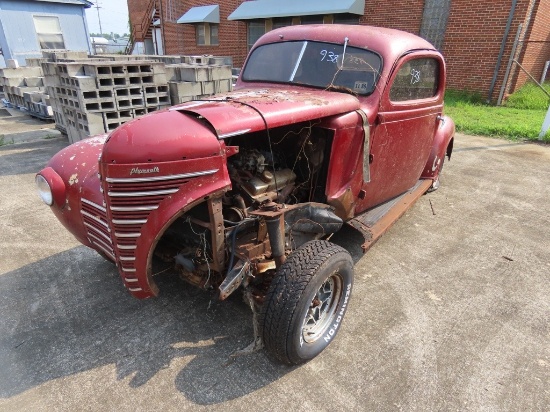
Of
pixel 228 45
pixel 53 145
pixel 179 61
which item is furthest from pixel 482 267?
pixel 228 45

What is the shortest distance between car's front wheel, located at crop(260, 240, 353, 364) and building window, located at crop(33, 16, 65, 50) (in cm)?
1852

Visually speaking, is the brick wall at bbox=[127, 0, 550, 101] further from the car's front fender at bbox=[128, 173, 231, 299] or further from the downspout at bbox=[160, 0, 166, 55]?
the downspout at bbox=[160, 0, 166, 55]

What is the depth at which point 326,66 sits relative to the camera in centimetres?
340

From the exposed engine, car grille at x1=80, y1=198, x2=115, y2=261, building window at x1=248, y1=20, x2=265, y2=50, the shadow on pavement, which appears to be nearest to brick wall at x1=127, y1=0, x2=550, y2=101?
building window at x1=248, y1=20, x2=265, y2=50

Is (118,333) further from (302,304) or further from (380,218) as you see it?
(380,218)

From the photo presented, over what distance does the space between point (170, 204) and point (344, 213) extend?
169 cm

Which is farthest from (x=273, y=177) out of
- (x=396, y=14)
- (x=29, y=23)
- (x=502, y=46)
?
(x=29, y=23)

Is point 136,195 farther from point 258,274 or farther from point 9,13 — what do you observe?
point 9,13

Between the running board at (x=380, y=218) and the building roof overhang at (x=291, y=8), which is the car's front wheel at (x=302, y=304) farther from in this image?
the building roof overhang at (x=291, y=8)

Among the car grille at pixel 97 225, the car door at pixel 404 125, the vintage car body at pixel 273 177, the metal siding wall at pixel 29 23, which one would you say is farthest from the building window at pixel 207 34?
the car grille at pixel 97 225

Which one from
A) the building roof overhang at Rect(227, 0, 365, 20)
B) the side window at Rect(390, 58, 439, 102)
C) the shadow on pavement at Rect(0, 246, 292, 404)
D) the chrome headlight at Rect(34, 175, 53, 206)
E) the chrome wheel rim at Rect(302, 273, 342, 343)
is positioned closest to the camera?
the shadow on pavement at Rect(0, 246, 292, 404)

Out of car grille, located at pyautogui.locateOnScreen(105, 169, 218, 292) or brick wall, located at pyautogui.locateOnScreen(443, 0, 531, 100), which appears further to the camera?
brick wall, located at pyautogui.locateOnScreen(443, 0, 531, 100)

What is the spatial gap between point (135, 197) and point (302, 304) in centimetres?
113

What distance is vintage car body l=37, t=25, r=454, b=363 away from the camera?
2.12 meters
